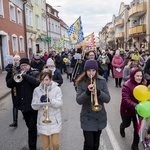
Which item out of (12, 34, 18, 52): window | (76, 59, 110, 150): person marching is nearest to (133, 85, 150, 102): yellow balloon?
(76, 59, 110, 150): person marching

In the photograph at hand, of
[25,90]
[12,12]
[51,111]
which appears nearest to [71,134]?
[25,90]

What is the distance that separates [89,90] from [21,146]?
224cm

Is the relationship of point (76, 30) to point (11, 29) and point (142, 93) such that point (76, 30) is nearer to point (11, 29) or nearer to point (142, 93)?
point (11, 29)

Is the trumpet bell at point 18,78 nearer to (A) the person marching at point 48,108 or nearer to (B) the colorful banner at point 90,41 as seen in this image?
(A) the person marching at point 48,108

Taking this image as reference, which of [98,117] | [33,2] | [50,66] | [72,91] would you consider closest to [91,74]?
[98,117]

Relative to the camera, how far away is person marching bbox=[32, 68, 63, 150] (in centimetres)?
345

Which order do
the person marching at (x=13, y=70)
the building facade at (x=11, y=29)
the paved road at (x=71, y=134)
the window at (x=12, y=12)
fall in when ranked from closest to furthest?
1. the paved road at (x=71, y=134)
2. the person marching at (x=13, y=70)
3. the building facade at (x=11, y=29)
4. the window at (x=12, y=12)

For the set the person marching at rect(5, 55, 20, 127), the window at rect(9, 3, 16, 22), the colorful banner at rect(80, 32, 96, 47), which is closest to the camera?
the person marching at rect(5, 55, 20, 127)

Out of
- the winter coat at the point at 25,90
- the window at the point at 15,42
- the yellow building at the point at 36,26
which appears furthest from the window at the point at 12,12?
the winter coat at the point at 25,90

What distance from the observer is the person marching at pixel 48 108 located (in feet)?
11.3

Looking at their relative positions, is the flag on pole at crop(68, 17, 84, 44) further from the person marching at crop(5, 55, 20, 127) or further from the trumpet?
the trumpet

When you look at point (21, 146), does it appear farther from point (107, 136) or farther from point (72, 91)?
point (72, 91)

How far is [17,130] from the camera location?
17.8ft

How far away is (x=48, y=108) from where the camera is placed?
3504 mm
